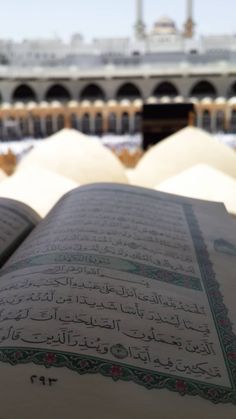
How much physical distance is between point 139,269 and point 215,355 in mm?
494

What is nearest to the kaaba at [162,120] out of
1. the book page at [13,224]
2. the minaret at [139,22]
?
the book page at [13,224]

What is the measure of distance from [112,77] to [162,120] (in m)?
11.7

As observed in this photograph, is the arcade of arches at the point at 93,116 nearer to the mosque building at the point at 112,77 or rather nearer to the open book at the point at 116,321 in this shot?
the mosque building at the point at 112,77

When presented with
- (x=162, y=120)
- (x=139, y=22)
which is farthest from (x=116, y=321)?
(x=139, y=22)

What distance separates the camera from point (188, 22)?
26.9 meters

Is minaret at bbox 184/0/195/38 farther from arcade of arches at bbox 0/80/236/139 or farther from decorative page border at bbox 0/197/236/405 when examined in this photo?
decorative page border at bbox 0/197/236/405

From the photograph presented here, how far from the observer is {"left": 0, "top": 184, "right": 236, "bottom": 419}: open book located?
1.01 m

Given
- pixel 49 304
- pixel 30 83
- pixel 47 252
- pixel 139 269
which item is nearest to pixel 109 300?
pixel 49 304

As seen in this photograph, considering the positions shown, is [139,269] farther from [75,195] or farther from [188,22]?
[188,22]

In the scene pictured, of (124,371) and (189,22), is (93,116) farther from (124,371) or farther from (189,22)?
(124,371)

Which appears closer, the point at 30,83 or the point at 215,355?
the point at 215,355

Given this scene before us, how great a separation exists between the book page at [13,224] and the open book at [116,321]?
16 mm

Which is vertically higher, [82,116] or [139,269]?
[139,269]

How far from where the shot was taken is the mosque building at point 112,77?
18547 mm
